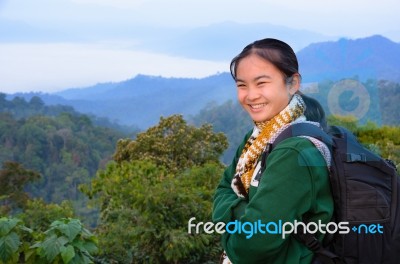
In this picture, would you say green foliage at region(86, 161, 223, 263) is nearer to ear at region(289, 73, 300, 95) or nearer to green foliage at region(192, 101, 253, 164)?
ear at region(289, 73, 300, 95)

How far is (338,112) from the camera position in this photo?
1480 mm

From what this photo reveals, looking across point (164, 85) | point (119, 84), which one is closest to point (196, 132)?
point (164, 85)

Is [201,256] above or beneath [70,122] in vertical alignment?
above

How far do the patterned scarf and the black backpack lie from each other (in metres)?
0.13

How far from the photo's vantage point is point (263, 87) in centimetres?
143

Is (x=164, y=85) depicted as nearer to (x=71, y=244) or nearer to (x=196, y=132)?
(x=196, y=132)

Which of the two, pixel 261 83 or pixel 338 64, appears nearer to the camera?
pixel 261 83

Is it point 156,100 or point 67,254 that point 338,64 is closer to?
point 67,254

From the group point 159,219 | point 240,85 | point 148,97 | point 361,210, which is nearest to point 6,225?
point 240,85

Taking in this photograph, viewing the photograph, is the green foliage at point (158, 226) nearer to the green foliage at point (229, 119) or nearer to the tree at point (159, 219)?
the tree at point (159, 219)

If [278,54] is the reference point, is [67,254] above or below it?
below

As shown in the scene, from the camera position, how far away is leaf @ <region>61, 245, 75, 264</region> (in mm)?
2035

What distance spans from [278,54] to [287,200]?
0.39 meters

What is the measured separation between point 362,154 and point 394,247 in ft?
0.71
